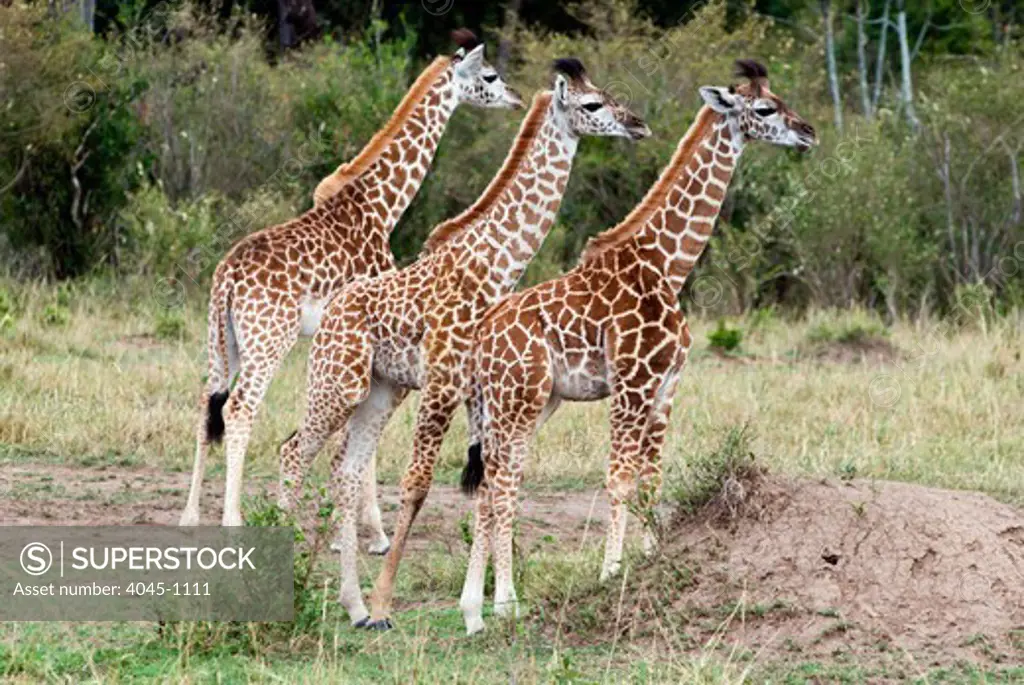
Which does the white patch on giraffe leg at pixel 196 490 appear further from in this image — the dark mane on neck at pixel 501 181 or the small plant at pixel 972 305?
the small plant at pixel 972 305

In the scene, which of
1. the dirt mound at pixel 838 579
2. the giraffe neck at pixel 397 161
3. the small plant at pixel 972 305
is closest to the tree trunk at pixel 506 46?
the small plant at pixel 972 305

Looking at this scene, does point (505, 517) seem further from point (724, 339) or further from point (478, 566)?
point (724, 339)

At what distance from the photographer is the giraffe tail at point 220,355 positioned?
388 inches

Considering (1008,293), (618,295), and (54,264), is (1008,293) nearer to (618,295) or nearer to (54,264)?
(54,264)

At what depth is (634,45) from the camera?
2031 centimetres

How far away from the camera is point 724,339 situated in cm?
1512

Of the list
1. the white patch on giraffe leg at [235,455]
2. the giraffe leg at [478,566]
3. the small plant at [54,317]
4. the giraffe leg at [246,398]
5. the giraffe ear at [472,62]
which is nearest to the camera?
the giraffe leg at [478,566]

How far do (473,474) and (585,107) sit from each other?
1842mm

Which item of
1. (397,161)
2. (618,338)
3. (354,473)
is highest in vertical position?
(397,161)

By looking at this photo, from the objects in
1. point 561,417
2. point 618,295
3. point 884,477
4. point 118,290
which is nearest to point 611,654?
point 618,295

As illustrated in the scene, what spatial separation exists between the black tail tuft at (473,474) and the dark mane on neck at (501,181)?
103cm

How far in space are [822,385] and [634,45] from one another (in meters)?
7.77

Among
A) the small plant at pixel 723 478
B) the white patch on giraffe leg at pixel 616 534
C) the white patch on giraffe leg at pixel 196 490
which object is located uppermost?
the small plant at pixel 723 478

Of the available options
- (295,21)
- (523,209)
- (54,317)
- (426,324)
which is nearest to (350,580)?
(426,324)
